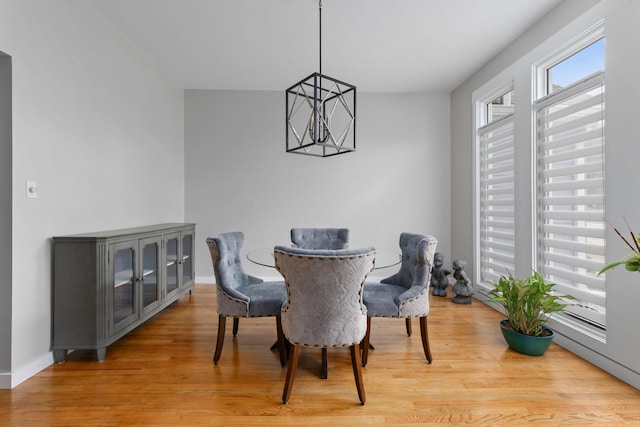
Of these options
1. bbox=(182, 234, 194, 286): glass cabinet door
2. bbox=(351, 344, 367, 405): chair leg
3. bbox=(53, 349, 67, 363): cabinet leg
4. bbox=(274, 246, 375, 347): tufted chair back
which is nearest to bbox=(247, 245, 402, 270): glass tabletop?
bbox=(274, 246, 375, 347): tufted chair back

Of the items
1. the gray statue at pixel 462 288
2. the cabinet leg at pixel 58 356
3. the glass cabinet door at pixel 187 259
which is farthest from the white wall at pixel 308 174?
the cabinet leg at pixel 58 356

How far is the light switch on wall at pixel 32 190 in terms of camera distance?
1.96 m

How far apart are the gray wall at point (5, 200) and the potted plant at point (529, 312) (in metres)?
3.34

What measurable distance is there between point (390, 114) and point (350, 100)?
26.4 inches

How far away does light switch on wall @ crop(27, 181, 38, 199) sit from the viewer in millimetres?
1957

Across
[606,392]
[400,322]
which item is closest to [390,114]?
[400,322]

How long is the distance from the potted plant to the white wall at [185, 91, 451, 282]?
6.60 ft

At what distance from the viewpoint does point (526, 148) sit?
288 cm

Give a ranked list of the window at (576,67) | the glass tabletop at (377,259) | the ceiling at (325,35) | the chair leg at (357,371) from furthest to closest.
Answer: the ceiling at (325,35) → the window at (576,67) → the glass tabletop at (377,259) → the chair leg at (357,371)

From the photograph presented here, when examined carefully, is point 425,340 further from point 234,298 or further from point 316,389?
point 234,298

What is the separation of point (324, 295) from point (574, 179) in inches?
88.4

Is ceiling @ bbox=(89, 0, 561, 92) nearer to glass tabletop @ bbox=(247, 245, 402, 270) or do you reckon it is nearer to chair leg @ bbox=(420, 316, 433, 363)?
glass tabletop @ bbox=(247, 245, 402, 270)

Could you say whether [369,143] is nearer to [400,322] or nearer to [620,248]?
[400,322]

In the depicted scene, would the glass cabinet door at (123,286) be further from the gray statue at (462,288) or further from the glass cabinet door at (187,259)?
the gray statue at (462,288)
